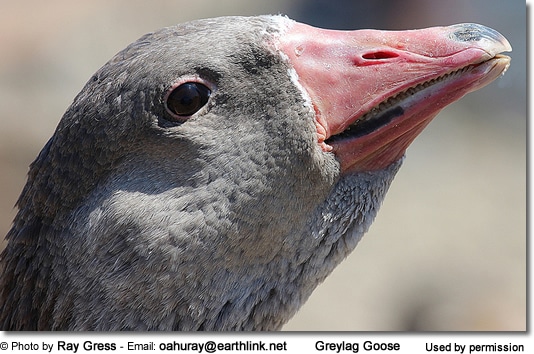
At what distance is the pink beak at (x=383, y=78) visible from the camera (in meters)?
2.93

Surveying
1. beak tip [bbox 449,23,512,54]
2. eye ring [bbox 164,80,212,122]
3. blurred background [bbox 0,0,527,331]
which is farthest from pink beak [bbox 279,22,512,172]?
blurred background [bbox 0,0,527,331]

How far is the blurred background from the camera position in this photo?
7383 millimetres

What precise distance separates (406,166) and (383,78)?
7.33 meters

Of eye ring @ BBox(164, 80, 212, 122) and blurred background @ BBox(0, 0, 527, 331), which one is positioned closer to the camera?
eye ring @ BBox(164, 80, 212, 122)

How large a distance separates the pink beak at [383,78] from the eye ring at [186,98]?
403 mm

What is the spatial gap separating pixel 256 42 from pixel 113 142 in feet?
2.43

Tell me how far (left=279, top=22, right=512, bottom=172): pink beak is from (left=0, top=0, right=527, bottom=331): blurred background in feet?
9.10

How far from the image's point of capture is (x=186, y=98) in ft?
9.93

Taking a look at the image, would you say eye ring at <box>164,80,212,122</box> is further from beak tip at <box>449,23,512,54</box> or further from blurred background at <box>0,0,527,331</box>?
blurred background at <box>0,0,527,331</box>

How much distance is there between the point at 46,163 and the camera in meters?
3.30

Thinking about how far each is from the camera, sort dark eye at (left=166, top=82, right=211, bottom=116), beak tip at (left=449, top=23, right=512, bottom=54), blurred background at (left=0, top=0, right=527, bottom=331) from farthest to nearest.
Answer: blurred background at (left=0, top=0, right=527, bottom=331) → dark eye at (left=166, top=82, right=211, bottom=116) → beak tip at (left=449, top=23, right=512, bottom=54)

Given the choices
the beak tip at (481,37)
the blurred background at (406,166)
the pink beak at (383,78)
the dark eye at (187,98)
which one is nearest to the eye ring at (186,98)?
the dark eye at (187,98)

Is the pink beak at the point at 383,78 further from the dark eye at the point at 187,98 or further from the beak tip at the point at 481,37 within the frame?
the dark eye at the point at 187,98
